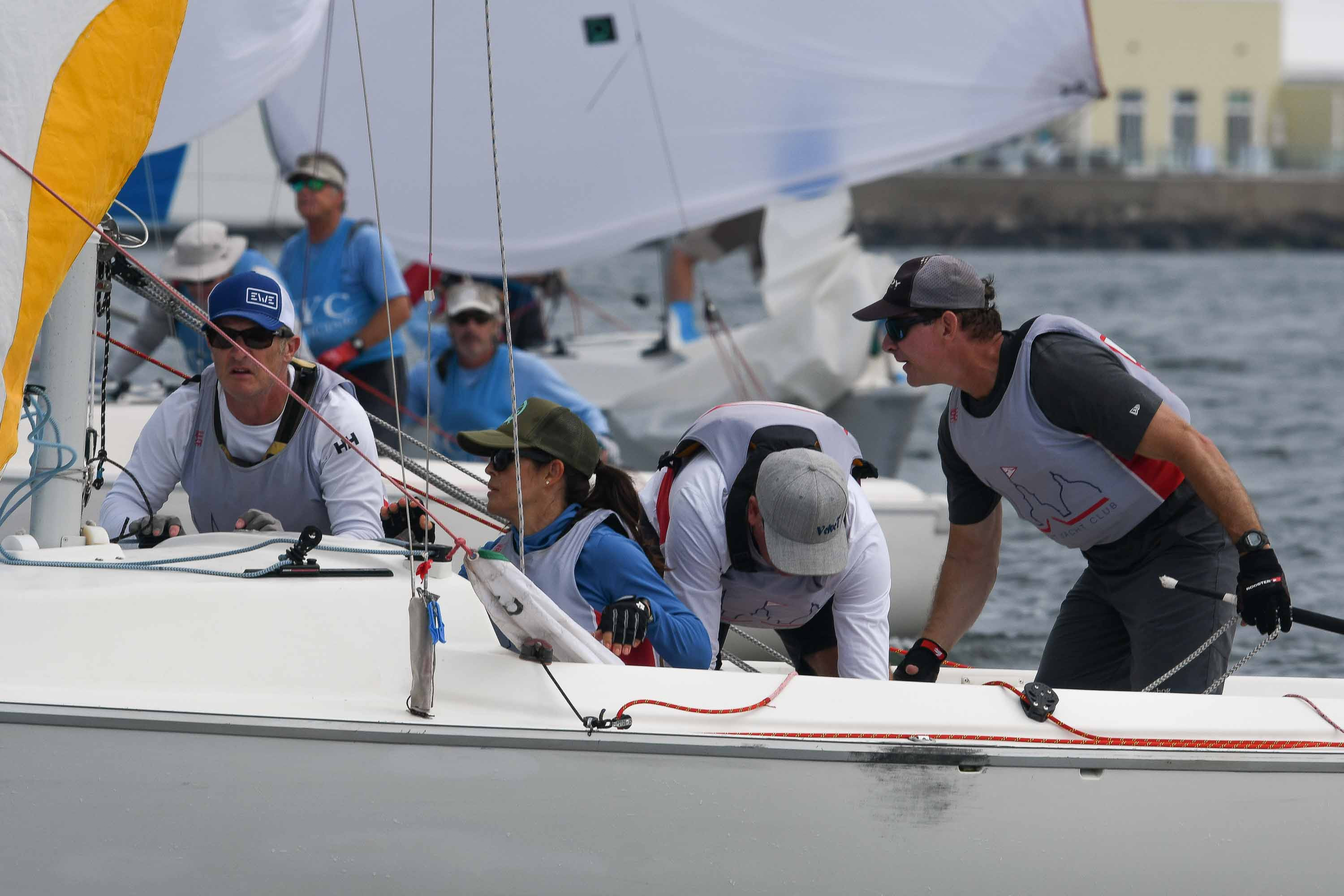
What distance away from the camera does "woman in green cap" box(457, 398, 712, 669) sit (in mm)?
2562

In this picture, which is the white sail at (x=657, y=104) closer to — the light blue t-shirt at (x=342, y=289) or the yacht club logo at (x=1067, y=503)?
the light blue t-shirt at (x=342, y=289)

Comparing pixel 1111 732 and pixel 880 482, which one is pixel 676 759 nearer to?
pixel 1111 732

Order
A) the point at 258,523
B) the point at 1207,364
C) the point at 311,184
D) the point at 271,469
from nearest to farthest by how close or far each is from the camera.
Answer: the point at 258,523 → the point at 271,469 → the point at 311,184 → the point at 1207,364

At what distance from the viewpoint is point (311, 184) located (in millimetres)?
5242

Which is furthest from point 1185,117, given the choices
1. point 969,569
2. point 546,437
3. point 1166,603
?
point 546,437

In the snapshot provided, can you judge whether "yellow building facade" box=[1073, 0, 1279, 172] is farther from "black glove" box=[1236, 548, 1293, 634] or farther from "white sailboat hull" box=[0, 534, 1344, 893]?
"white sailboat hull" box=[0, 534, 1344, 893]

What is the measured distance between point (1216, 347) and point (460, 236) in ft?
44.1

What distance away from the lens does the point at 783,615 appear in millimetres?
3051

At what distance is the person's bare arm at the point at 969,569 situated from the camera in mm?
3164

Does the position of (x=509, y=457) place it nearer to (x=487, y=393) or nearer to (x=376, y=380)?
(x=487, y=393)

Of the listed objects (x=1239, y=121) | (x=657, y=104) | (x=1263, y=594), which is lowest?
(x=1263, y=594)

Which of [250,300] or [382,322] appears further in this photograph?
[382,322]

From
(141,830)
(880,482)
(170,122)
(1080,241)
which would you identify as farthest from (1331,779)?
(1080,241)

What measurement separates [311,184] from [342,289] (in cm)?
36
